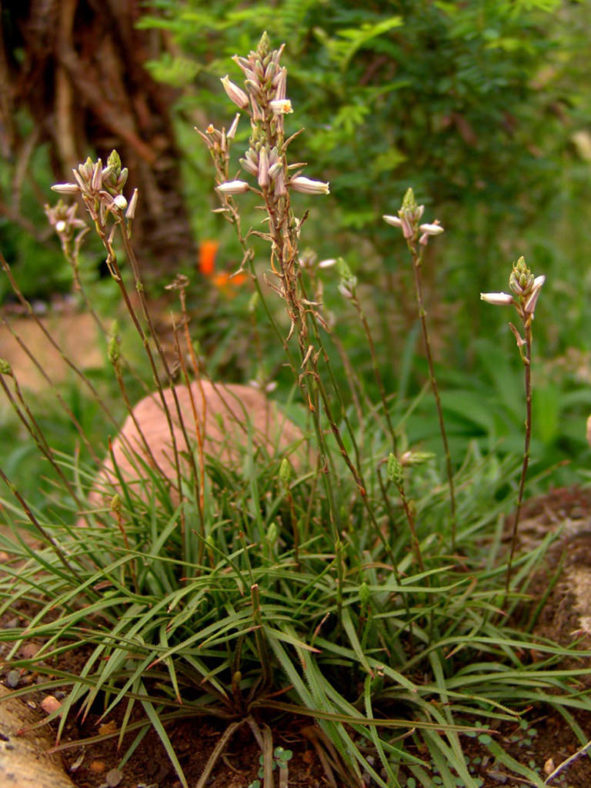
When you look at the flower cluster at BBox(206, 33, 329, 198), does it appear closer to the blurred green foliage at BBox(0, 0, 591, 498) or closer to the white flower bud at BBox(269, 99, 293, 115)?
the white flower bud at BBox(269, 99, 293, 115)

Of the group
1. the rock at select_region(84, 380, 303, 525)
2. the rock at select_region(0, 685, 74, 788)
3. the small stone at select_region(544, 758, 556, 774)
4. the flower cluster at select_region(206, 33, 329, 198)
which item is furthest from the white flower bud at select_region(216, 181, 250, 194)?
the small stone at select_region(544, 758, 556, 774)

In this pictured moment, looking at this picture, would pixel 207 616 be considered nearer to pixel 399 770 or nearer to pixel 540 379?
pixel 399 770

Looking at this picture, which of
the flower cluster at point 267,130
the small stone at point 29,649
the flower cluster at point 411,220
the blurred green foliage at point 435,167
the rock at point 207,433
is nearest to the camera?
the flower cluster at point 267,130

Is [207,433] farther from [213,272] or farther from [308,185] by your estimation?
[213,272]

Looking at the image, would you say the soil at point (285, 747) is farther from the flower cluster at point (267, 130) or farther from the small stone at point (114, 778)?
the flower cluster at point (267, 130)

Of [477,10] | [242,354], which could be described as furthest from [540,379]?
[477,10]

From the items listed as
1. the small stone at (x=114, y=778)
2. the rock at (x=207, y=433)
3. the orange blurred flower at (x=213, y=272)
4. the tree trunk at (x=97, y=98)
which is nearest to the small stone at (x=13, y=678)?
the small stone at (x=114, y=778)
